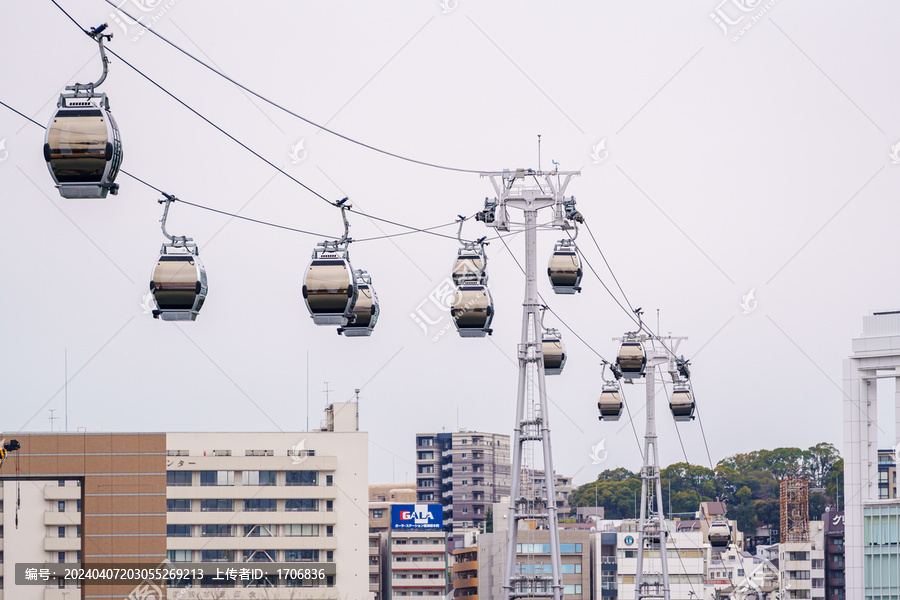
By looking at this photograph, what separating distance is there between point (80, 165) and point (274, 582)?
84.6 m

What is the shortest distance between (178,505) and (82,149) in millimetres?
83346

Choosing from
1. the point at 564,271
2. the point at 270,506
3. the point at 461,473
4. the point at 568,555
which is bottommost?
the point at 568,555

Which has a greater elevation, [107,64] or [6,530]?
[107,64]

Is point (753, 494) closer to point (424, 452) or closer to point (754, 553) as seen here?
point (754, 553)

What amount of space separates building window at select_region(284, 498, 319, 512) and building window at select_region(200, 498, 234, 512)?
3.40m

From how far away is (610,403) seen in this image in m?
41.2

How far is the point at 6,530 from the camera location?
96312 mm

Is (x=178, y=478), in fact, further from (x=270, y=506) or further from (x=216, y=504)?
(x=270, y=506)

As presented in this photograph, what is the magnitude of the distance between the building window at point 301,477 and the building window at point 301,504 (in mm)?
1047

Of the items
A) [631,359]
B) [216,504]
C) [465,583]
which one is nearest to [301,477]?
[216,504]

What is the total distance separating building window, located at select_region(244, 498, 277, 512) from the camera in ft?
313

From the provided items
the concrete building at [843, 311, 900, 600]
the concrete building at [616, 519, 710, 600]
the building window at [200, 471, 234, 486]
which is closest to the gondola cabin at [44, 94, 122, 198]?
the concrete building at [843, 311, 900, 600]

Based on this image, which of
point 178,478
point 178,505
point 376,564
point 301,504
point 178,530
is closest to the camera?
point 178,530

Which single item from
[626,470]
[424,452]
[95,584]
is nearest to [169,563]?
[95,584]
